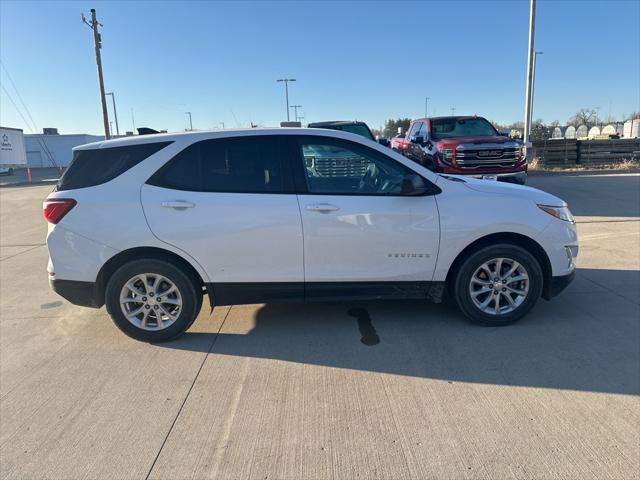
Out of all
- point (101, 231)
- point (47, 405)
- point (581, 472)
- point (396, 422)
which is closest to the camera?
point (581, 472)

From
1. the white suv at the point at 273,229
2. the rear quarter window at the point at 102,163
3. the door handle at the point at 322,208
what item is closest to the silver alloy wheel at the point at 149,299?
the white suv at the point at 273,229

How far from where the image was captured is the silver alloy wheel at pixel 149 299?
4.02 metres

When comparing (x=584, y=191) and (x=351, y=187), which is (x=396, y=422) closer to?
(x=351, y=187)

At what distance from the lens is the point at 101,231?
3.91 m

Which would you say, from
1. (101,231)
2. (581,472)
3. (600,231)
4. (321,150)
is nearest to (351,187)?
(321,150)

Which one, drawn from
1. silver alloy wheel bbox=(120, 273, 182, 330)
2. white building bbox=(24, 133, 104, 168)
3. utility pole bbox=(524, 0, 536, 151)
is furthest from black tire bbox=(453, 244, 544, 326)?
white building bbox=(24, 133, 104, 168)

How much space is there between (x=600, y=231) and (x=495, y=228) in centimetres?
520

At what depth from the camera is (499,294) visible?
4.22 metres

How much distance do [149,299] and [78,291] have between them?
61 centimetres

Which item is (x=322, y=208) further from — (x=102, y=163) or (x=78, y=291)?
(x=78, y=291)

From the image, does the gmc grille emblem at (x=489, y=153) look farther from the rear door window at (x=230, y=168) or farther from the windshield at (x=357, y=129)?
the rear door window at (x=230, y=168)

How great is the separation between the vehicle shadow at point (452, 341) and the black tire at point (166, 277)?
172mm

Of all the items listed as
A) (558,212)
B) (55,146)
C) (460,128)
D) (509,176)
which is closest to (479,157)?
(509,176)

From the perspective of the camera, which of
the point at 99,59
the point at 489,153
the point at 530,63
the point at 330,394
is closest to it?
the point at 330,394
